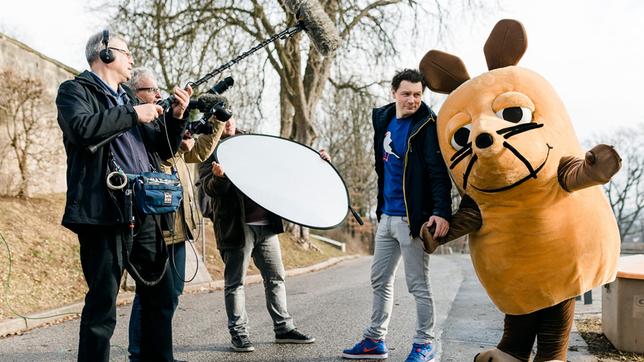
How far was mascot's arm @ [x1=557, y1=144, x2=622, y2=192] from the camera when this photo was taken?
8.82 feet

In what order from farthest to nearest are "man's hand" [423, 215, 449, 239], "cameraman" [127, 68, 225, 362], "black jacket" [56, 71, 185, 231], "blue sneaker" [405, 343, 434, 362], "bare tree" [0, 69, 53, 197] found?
"bare tree" [0, 69, 53, 197] → "blue sneaker" [405, 343, 434, 362] → "cameraman" [127, 68, 225, 362] → "man's hand" [423, 215, 449, 239] → "black jacket" [56, 71, 185, 231]

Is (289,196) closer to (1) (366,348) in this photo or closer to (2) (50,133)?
(1) (366,348)

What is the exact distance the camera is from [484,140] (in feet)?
9.78

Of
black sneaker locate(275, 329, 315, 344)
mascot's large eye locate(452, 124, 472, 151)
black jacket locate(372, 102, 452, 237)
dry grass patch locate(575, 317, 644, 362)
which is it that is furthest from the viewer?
black sneaker locate(275, 329, 315, 344)

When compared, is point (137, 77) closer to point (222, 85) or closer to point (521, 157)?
point (222, 85)

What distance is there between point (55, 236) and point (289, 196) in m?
6.07

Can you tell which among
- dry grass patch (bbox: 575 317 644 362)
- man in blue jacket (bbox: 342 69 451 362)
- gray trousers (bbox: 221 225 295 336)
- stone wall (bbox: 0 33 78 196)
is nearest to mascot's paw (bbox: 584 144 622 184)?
man in blue jacket (bbox: 342 69 451 362)

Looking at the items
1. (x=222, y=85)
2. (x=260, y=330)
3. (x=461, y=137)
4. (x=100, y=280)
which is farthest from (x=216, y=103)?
Result: (x=260, y=330)

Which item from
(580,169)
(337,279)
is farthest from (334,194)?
(337,279)

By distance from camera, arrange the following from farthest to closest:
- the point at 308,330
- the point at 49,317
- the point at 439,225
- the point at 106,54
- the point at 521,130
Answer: the point at 49,317 < the point at 308,330 < the point at 439,225 < the point at 106,54 < the point at 521,130

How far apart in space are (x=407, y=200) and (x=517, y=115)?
1.11m

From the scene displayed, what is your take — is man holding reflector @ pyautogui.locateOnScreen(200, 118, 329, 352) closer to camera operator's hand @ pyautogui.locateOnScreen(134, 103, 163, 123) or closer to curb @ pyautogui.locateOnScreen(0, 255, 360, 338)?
camera operator's hand @ pyautogui.locateOnScreen(134, 103, 163, 123)

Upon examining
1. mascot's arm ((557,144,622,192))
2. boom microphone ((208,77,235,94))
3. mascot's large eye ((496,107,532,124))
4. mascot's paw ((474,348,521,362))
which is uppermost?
boom microphone ((208,77,235,94))

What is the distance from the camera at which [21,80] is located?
32.9 ft
